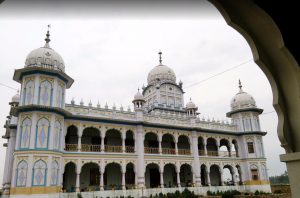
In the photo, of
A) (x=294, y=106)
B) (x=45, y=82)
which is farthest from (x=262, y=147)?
(x=294, y=106)

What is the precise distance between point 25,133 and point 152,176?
1413 cm

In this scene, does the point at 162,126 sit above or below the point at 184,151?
above

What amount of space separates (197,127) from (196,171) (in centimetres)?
474

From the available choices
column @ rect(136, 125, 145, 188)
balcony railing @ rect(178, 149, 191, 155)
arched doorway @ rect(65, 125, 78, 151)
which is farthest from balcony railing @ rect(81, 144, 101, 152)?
balcony railing @ rect(178, 149, 191, 155)

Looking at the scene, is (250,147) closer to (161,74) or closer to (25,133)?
(161,74)

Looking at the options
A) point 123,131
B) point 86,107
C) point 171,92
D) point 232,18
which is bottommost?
point 232,18

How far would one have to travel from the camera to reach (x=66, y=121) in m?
22.2

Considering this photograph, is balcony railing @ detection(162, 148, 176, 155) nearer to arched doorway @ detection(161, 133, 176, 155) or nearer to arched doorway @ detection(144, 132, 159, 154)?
arched doorway @ detection(161, 133, 176, 155)

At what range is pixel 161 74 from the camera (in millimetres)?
37281

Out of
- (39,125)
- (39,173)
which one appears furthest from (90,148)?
(39,173)

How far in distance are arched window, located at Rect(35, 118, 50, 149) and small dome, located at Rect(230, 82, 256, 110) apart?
22.9 m

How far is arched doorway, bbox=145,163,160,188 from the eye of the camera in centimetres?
2755

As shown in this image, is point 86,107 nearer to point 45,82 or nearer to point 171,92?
point 45,82

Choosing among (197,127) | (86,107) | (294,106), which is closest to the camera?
(294,106)
